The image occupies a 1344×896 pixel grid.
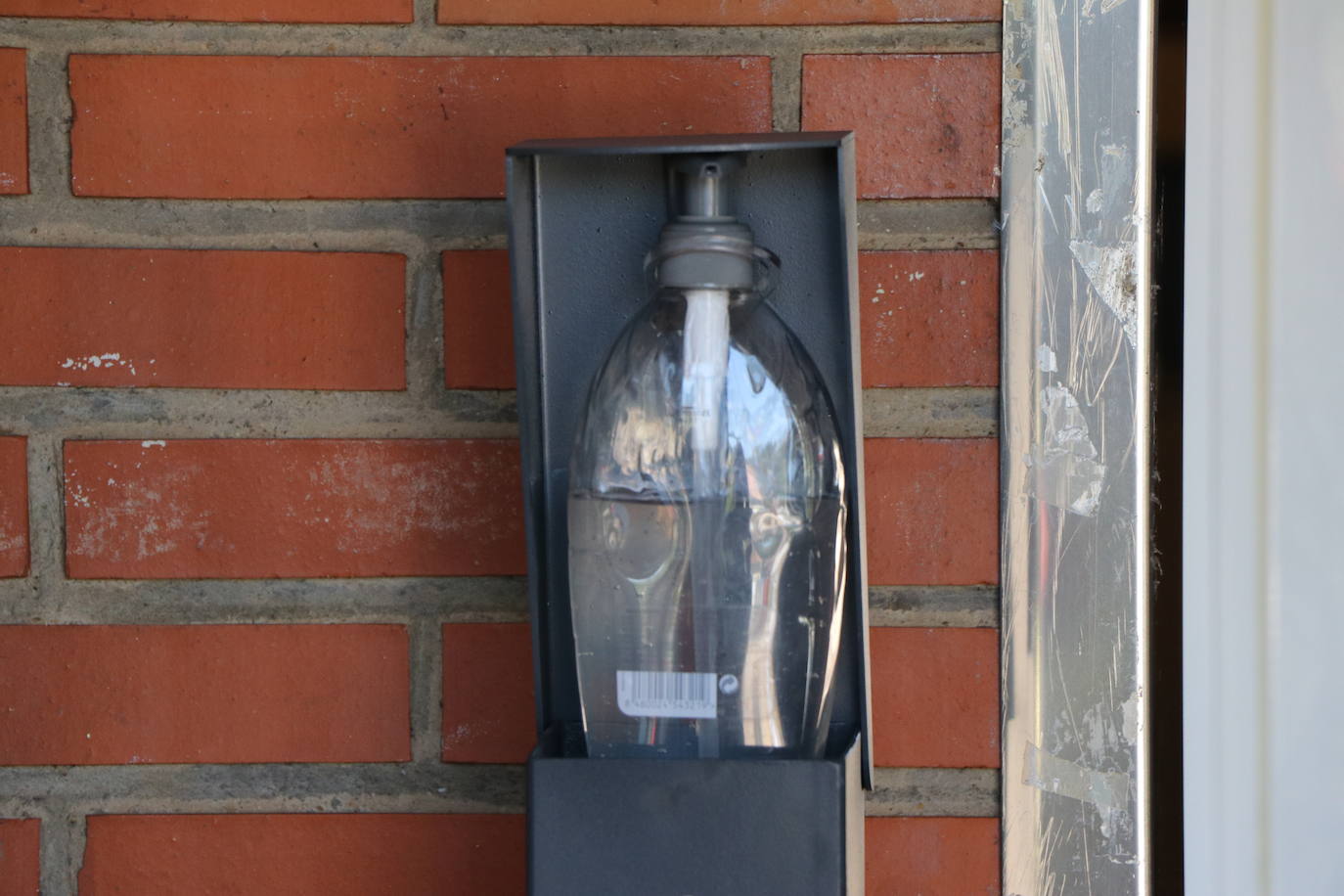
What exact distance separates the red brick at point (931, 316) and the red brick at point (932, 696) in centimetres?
16

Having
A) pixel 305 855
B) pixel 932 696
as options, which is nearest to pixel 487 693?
A: pixel 305 855

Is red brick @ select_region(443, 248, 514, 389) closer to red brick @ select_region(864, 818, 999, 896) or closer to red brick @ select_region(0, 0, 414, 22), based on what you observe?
red brick @ select_region(0, 0, 414, 22)

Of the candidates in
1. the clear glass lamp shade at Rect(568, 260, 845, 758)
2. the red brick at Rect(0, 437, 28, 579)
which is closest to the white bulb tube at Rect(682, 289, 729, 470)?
the clear glass lamp shade at Rect(568, 260, 845, 758)

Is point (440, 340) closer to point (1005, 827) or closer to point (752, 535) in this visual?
point (752, 535)

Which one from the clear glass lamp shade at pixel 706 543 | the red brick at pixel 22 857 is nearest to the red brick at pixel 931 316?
the clear glass lamp shade at pixel 706 543

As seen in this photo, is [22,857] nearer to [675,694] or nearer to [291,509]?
[291,509]

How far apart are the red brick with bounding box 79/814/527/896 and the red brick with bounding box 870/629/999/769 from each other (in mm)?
251

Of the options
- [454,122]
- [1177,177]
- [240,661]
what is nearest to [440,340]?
[454,122]

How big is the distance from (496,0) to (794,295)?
269 millimetres

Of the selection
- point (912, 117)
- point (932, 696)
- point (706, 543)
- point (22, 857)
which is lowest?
point (22, 857)

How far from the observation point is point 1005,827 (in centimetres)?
69

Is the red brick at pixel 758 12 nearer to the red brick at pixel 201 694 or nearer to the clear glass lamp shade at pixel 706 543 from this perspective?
the clear glass lamp shade at pixel 706 543

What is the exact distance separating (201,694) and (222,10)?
0.43m

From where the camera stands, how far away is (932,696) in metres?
0.69
